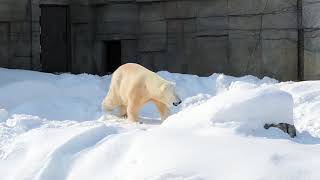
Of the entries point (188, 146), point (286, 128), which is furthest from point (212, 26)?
point (188, 146)

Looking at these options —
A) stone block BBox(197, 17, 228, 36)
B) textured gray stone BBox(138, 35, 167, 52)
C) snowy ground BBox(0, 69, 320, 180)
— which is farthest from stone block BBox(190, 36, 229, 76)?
snowy ground BBox(0, 69, 320, 180)

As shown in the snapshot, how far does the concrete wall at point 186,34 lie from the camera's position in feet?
36.7

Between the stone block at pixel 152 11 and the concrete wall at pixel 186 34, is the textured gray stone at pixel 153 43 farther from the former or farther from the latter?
the stone block at pixel 152 11

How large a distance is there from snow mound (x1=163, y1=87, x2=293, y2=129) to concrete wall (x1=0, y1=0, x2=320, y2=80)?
5820 mm

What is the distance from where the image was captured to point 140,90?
6859 millimetres

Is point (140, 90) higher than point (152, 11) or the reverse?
the reverse

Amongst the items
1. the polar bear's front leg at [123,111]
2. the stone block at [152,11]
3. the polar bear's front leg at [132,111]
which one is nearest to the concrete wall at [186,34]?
the stone block at [152,11]

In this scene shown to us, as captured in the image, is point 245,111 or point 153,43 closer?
point 245,111

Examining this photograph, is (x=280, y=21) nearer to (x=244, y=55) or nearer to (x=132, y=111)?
(x=244, y=55)

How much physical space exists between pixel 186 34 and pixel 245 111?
24.5 ft

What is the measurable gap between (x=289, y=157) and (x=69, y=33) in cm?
1009

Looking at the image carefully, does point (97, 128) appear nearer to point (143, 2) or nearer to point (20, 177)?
point (20, 177)

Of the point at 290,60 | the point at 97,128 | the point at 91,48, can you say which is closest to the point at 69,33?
the point at 91,48

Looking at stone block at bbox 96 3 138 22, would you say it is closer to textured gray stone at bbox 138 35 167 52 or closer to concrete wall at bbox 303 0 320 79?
textured gray stone at bbox 138 35 167 52
